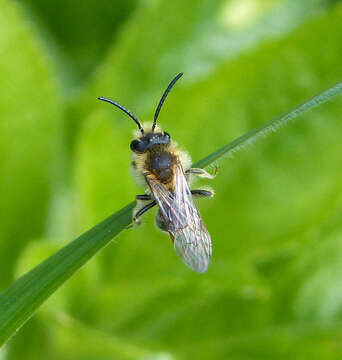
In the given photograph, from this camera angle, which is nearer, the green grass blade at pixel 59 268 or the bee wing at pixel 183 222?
the green grass blade at pixel 59 268

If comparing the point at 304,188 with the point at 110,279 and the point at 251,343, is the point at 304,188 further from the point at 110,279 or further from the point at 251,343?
the point at 110,279

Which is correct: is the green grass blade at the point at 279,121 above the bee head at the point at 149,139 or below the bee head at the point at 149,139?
below

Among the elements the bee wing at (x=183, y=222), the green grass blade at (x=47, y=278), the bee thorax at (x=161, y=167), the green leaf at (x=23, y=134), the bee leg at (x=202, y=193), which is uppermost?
the green leaf at (x=23, y=134)

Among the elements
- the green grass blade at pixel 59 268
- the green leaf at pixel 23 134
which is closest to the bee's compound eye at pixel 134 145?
the green leaf at pixel 23 134

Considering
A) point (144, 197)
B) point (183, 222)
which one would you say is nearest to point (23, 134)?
point (144, 197)

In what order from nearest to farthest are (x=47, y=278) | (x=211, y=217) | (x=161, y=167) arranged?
(x=47, y=278), (x=161, y=167), (x=211, y=217)

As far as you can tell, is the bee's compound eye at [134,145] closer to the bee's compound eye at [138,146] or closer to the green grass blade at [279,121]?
the bee's compound eye at [138,146]

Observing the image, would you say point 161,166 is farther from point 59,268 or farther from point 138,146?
point 59,268

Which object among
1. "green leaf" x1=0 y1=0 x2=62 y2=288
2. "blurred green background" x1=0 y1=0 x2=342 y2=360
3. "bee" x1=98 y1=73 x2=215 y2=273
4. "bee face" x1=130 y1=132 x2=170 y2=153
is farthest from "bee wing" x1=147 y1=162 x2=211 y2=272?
"green leaf" x1=0 y1=0 x2=62 y2=288
